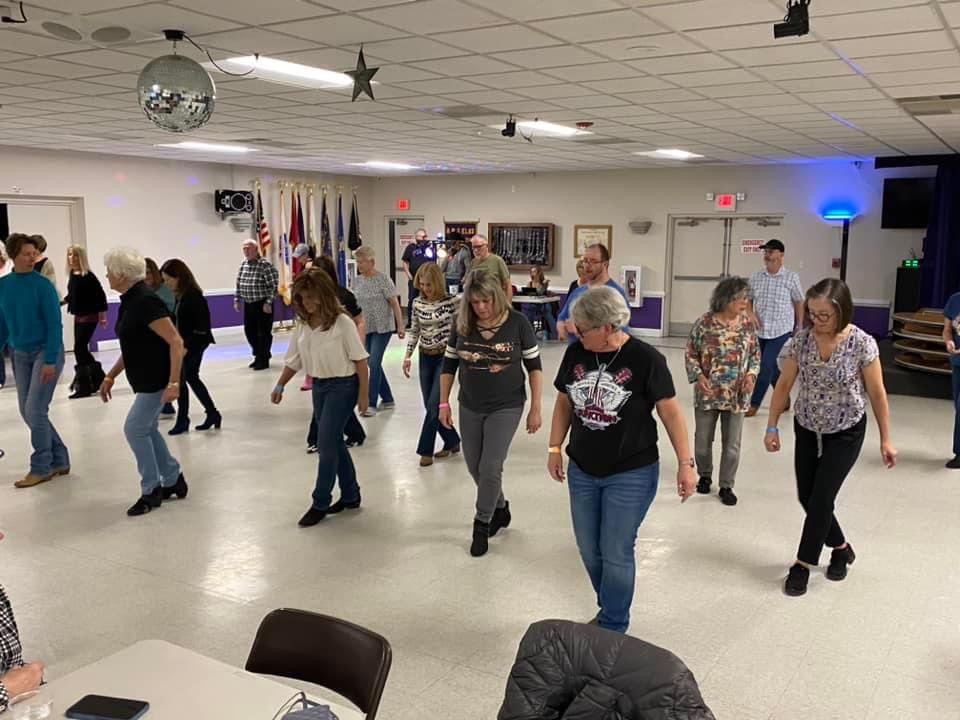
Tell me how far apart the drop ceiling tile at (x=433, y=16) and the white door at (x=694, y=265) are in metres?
9.70

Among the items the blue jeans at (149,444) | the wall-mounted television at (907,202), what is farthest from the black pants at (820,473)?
the wall-mounted television at (907,202)

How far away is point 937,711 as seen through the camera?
2.89m

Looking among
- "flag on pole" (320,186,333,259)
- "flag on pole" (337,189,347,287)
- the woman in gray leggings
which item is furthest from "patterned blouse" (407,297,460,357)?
"flag on pole" (337,189,347,287)

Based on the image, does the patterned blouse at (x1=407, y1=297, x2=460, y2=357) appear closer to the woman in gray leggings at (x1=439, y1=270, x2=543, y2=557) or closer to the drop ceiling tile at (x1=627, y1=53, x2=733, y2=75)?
the woman in gray leggings at (x1=439, y1=270, x2=543, y2=557)

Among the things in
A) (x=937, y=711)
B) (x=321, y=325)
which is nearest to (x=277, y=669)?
(x=937, y=711)

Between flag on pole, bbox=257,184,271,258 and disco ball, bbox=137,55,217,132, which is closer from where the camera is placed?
disco ball, bbox=137,55,217,132

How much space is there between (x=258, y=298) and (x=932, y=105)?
24.3ft

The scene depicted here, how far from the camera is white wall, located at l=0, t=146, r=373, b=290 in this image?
438 inches

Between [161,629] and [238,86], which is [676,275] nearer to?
[238,86]

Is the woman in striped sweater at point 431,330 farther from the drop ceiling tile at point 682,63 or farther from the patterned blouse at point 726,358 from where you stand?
the drop ceiling tile at point 682,63

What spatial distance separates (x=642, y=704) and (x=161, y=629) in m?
2.51

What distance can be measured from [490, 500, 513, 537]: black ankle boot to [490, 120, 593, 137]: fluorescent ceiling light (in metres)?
4.54

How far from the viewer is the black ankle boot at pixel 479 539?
4297mm

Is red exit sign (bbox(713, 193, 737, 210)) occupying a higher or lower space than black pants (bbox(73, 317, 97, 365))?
higher
